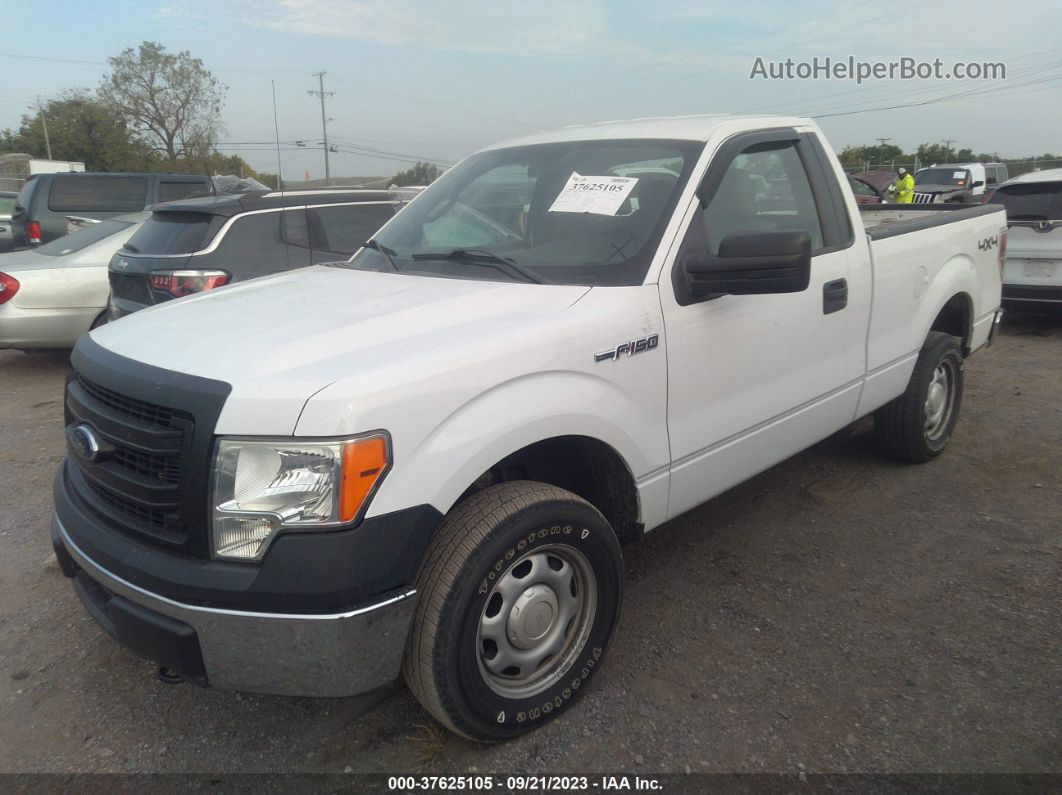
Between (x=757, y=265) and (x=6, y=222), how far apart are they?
17684 mm

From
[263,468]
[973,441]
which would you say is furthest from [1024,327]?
[263,468]

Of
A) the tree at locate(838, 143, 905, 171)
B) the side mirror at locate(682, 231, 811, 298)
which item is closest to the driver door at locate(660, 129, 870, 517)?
the side mirror at locate(682, 231, 811, 298)

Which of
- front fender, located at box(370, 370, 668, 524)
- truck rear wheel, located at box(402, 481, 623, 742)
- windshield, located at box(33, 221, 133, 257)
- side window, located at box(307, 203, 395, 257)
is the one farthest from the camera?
windshield, located at box(33, 221, 133, 257)

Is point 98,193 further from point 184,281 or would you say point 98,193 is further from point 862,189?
point 862,189

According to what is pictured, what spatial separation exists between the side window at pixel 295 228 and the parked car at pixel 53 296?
2462 millimetres

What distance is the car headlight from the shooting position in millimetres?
2076

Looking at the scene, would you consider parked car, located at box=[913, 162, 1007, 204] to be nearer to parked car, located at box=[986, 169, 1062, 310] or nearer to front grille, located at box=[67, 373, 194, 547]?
parked car, located at box=[986, 169, 1062, 310]

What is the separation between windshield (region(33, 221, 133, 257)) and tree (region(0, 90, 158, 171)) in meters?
45.1

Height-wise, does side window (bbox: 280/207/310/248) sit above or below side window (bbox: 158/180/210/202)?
below

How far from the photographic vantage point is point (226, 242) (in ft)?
19.0

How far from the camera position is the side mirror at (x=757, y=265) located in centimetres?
271

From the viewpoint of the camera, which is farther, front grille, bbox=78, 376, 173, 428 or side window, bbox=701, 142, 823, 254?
side window, bbox=701, 142, 823, 254

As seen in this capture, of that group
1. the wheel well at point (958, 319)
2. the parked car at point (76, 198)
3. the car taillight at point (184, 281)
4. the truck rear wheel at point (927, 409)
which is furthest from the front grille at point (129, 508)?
the parked car at point (76, 198)

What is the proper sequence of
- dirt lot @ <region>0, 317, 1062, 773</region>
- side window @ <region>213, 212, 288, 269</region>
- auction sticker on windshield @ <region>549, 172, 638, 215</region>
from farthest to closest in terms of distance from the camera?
side window @ <region>213, 212, 288, 269</region>
auction sticker on windshield @ <region>549, 172, 638, 215</region>
dirt lot @ <region>0, 317, 1062, 773</region>
